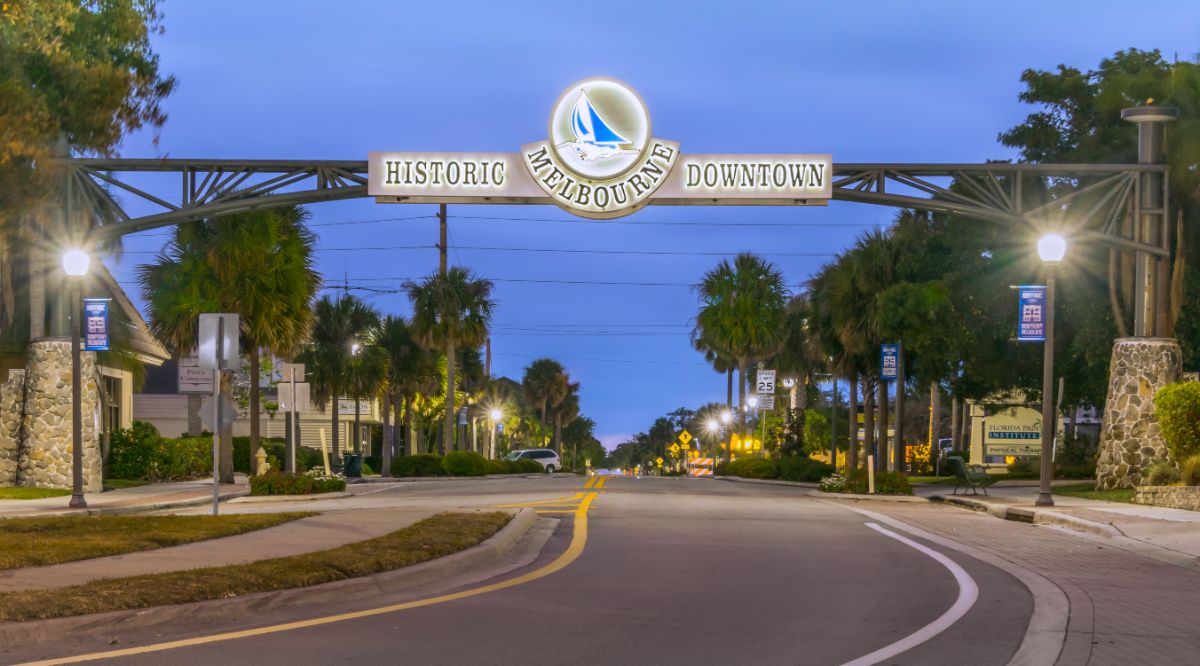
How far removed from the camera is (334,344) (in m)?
60.3

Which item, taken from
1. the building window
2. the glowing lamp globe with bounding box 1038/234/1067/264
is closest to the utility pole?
the building window

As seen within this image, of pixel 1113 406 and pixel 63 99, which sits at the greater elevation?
pixel 63 99

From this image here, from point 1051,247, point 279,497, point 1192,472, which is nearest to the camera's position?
point 1192,472

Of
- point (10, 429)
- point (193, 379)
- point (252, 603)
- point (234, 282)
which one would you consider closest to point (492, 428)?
point (193, 379)

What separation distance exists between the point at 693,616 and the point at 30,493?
21420 mm

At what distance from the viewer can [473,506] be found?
25078 mm

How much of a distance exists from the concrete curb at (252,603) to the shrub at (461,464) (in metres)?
40.5

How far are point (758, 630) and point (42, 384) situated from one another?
77.7 feet

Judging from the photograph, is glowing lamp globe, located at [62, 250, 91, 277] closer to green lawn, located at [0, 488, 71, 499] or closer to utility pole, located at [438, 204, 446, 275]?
green lawn, located at [0, 488, 71, 499]

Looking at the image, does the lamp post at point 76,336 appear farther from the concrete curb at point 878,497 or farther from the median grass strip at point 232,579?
the concrete curb at point 878,497

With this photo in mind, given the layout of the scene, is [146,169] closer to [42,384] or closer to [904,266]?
[42,384]

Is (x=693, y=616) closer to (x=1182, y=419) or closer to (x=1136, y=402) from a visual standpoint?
(x=1182, y=419)

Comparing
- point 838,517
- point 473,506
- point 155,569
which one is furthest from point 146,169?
point 155,569

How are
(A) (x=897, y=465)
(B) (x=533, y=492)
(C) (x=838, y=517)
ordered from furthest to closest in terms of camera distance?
(A) (x=897, y=465) < (B) (x=533, y=492) < (C) (x=838, y=517)
